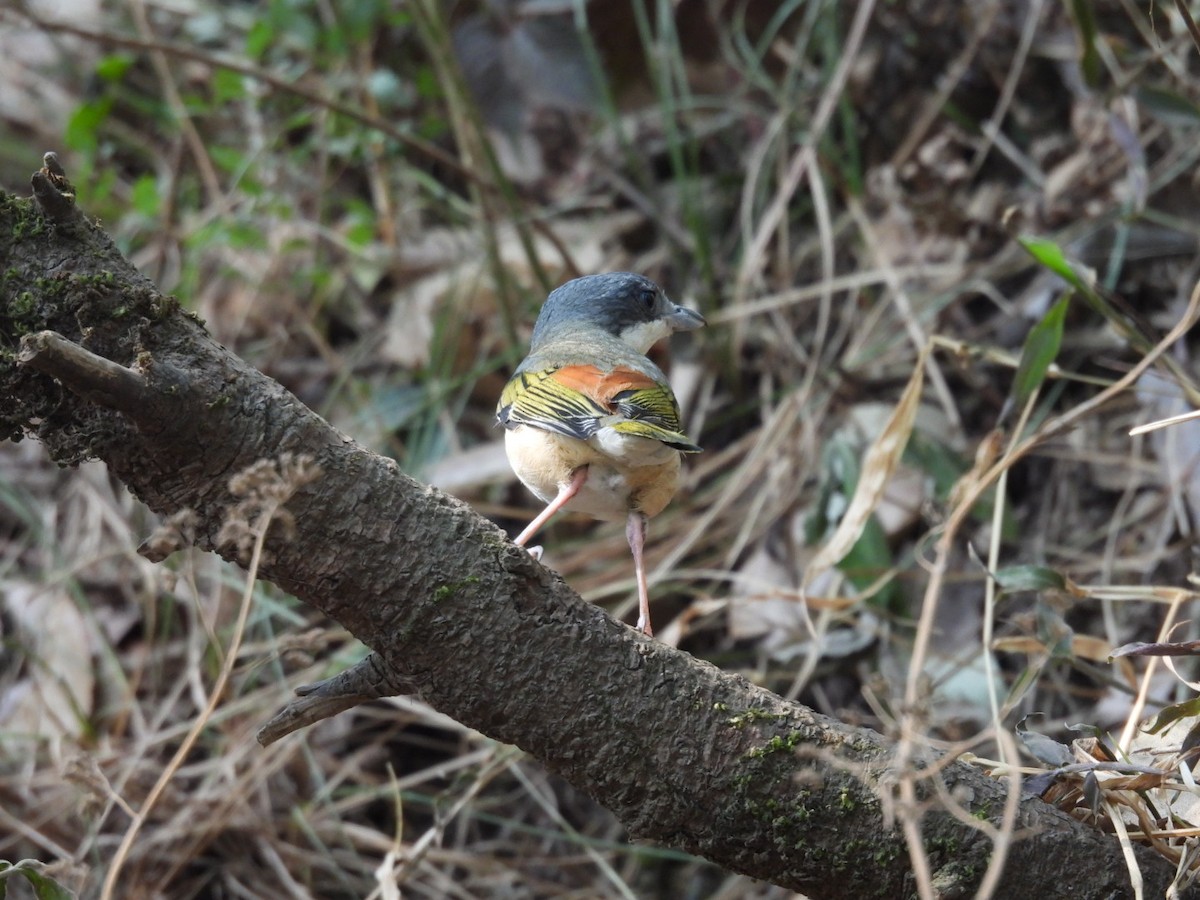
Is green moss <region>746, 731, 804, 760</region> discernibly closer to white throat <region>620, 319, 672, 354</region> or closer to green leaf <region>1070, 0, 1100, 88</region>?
white throat <region>620, 319, 672, 354</region>

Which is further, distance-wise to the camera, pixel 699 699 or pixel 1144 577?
pixel 1144 577

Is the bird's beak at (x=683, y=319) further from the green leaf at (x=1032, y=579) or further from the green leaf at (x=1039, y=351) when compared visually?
the green leaf at (x=1032, y=579)

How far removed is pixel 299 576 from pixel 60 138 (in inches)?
249

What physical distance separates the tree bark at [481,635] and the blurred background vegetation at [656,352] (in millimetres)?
899

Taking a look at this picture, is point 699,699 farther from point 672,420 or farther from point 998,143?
point 998,143

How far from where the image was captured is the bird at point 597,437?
2.97m

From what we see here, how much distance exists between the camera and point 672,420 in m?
3.18

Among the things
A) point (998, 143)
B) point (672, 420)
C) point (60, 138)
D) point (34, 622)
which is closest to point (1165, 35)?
point (998, 143)

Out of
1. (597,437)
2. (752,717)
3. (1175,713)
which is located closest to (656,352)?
(597,437)

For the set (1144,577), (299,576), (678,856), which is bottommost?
(678,856)

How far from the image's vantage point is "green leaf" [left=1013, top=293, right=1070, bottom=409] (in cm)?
317

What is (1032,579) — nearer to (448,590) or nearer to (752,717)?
(752,717)

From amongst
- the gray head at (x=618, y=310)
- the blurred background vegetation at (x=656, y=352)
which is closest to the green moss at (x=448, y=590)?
the blurred background vegetation at (x=656, y=352)

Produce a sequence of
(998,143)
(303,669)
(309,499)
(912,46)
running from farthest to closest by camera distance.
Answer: (912,46) < (998,143) < (303,669) < (309,499)
